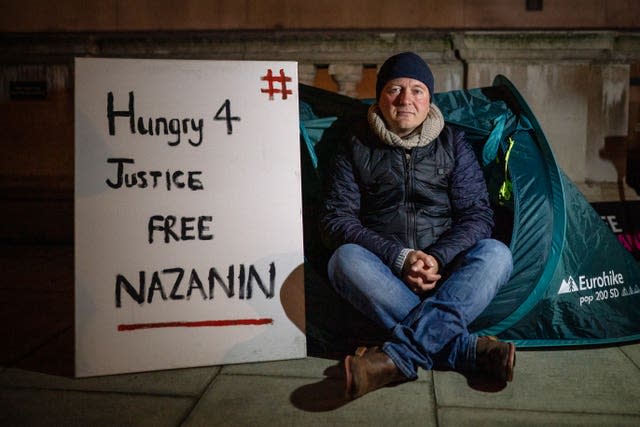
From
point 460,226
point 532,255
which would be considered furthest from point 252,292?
point 532,255

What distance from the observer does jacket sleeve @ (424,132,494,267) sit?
79.2 inches

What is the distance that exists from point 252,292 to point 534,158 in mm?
1535

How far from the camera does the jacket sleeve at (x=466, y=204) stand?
2.01 m

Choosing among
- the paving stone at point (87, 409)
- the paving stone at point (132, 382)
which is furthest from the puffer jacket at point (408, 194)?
the paving stone at point (87, 409)

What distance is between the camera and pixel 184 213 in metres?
1.98

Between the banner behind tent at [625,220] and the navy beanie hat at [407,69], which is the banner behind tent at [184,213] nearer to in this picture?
the navy beanie hat at [407,69]

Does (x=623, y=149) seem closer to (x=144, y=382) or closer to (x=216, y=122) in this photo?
(x=216, y=122)

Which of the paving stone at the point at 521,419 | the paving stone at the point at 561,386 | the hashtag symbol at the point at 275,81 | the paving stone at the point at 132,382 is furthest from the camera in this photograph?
the hashtag symbol at the point at 275,81

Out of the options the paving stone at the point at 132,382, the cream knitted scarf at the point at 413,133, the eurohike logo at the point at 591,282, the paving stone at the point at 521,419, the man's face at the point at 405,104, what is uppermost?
the man's face at the point at 405,104

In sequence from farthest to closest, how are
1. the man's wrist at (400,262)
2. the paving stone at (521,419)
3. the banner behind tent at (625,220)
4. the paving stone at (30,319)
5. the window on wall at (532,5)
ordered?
the window on wall at (532,5), the banner behind tent at (625,220), the paving stone at (30,319), the man's wrist at (400,262), the paving stone at (521,419)

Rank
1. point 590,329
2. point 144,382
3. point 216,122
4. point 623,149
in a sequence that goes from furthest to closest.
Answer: point 623,149
point 590,329
point 216,122
point 144,382

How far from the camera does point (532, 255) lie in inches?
84.1

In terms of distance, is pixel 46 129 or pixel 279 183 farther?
pixel 46 129

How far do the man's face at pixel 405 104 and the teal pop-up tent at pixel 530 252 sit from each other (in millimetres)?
331
